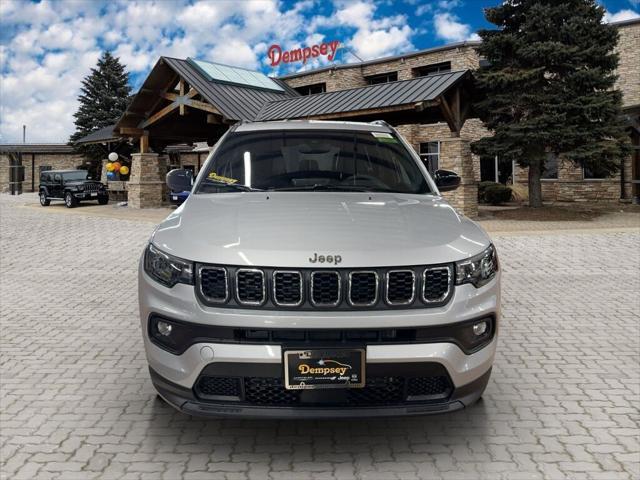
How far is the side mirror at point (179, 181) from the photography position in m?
5.07

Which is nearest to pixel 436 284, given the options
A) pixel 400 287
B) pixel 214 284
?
pixel 400 287

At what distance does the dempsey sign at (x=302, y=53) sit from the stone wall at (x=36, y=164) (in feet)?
71.8

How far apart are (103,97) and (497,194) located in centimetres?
3687

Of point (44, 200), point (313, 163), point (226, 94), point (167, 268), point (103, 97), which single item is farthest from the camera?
point (103, 97)

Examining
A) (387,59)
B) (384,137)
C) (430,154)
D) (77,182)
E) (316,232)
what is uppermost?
(387,59)

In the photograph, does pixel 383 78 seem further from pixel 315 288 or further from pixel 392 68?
pixel 315 288

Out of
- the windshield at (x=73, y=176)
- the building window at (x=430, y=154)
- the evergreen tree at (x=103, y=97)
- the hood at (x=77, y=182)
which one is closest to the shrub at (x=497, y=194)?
the building window at (x=430, y=154)

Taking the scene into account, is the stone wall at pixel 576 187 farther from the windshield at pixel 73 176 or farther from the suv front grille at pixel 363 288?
the suv front grille at pixel 363 288

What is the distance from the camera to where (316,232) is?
319 cm

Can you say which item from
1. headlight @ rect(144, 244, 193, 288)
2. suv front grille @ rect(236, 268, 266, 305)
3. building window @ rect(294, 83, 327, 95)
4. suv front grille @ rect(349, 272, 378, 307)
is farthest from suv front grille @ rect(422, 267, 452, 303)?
building window @ rect(294, 83, 327, 95)

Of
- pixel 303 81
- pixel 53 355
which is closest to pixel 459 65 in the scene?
pixel 303 81

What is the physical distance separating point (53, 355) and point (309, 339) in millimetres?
3277

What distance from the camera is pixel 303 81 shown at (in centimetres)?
3822

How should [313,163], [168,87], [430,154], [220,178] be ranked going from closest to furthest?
[220,178] → [313,163] → [168,87] → [430,154]
